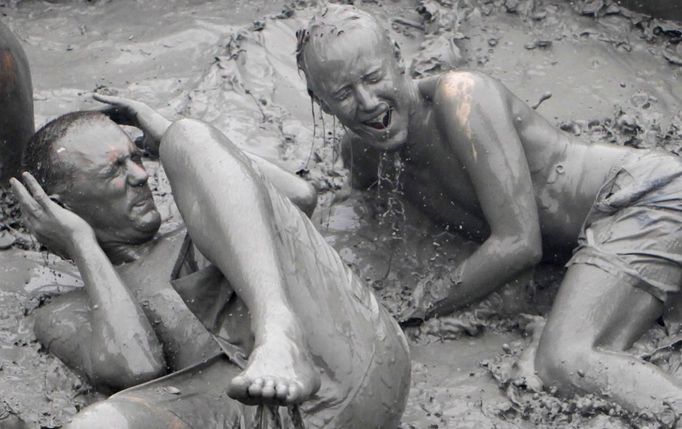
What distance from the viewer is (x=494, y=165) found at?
198 inches

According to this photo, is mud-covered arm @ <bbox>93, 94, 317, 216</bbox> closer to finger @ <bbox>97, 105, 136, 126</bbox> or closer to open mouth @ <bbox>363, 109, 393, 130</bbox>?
finger @ <bbox>97, 105, 136, 126</bbox>

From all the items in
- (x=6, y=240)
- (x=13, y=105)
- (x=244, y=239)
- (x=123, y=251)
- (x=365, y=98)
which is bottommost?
(x=6, y=240)

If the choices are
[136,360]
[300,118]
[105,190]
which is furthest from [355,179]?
[136,360]

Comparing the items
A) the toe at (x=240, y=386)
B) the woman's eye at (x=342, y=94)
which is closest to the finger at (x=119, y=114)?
the woman's eye at (x=342, y=94)

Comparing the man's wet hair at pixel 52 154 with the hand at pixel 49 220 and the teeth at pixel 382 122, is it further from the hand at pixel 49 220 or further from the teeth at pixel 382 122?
the teeth at pixel 382 122

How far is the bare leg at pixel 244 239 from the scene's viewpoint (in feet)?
12.0

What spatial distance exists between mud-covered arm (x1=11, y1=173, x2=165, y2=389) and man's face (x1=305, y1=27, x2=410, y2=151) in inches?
38.2

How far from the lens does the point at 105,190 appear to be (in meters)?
4.98

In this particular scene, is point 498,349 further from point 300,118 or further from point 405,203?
point 300,118

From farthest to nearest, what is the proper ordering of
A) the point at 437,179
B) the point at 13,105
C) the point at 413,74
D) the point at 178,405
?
1. the point at 413,74
2. the point at 13,105
3. the point at 437,179
4. the point at 178,405

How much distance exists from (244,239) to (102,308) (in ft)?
2.59

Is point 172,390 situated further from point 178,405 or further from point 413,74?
point 413,74

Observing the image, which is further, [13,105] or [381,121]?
[13,105]

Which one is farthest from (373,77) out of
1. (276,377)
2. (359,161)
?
(276,377)
